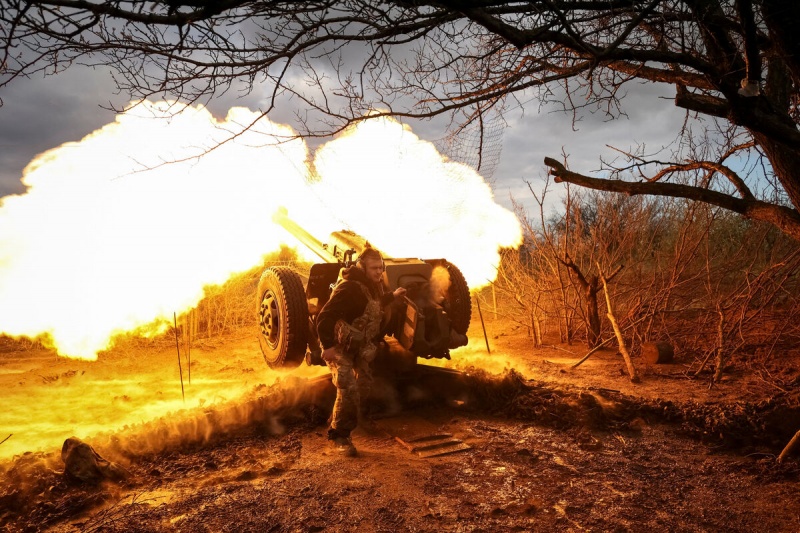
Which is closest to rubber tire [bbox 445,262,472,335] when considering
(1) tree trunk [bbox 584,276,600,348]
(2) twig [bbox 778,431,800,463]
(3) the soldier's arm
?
(3) the soldier's arm

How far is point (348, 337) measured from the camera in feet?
17.0

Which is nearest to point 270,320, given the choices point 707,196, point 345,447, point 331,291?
point 331,291

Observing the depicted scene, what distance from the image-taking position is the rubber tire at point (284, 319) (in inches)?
256

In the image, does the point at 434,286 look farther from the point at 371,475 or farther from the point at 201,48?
the point at 201,48

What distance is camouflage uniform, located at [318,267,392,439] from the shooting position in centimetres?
511

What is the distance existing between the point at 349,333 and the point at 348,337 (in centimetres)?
4

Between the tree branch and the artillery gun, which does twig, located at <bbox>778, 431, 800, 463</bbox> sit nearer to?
the tree branch

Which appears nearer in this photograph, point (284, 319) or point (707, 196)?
point (707, 196)

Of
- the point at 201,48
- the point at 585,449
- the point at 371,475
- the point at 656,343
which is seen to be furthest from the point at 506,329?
the point at 201,48

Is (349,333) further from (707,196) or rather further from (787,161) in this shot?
(787,161)

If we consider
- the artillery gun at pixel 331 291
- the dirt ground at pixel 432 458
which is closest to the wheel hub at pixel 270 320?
the artillery gun at pixel 331 291

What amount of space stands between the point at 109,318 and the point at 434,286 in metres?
6.92

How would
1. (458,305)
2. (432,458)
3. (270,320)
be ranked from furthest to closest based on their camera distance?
(458,305), (270,320), (432,458)

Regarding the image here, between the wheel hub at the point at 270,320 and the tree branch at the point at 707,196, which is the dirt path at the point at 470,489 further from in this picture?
the tree branch at the point at 707,196
